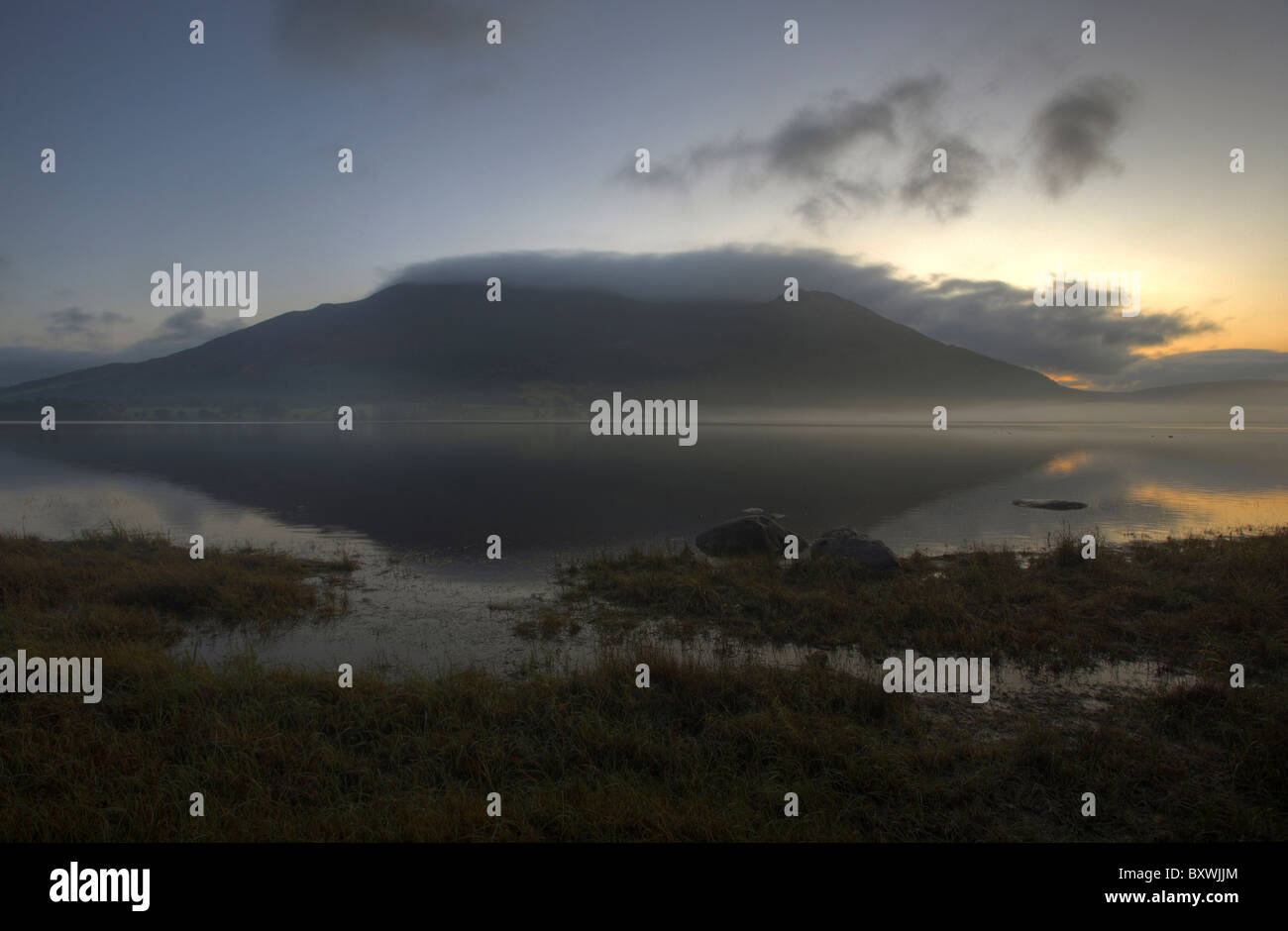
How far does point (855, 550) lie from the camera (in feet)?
58.1

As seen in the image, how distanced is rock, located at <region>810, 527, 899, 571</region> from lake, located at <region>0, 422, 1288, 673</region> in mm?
5762

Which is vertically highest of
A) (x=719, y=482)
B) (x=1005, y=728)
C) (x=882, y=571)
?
(x=719, y=482)

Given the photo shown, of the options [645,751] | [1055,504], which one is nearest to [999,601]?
[645,751]

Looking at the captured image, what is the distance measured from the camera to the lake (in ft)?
46.7

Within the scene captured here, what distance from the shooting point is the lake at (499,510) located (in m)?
14.2

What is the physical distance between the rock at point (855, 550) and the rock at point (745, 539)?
2.10 metres

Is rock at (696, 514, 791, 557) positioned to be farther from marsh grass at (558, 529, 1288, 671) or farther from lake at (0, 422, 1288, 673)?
lake at (0, 422, 1288, 673)

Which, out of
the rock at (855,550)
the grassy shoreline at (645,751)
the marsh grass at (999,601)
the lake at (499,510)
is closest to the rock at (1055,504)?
the lake at (499,510)

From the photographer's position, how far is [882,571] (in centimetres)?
1678

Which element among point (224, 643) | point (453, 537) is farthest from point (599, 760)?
point (453, 537)

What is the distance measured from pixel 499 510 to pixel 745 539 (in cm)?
1681

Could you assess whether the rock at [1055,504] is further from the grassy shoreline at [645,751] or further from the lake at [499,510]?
the grassy shoreline at [645,751]
